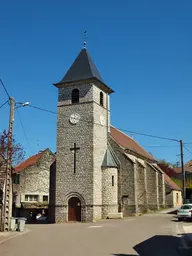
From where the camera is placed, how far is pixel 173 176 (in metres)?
63.5

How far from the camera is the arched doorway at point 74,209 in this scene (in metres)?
28.6

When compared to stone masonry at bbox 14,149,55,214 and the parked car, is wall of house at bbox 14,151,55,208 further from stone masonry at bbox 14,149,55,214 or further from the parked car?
the parked car

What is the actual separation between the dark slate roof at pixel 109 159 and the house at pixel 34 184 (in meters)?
12.8

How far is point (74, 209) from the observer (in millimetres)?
28797

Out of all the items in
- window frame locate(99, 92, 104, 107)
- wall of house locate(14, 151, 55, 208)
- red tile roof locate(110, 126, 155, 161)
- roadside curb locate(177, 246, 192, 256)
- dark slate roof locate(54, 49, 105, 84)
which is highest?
dark slate roof locate(54, 49, 105, 84)

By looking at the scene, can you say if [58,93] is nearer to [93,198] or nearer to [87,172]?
[87,172]

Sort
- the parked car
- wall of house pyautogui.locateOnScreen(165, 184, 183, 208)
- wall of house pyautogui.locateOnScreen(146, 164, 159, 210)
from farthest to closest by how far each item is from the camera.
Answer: wall of house pyautogui.locateOnScreen(165, 184, 183, 208)
wall of house pyautogui.locateOnScreen(146, 164, 159, 210)
the parked car

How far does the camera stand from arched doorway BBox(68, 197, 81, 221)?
28.6m

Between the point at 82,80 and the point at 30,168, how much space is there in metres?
17.2

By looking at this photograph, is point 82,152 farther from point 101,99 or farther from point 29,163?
point 29,163

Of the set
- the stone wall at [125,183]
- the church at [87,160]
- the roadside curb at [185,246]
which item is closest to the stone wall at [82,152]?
the church at [87,160]

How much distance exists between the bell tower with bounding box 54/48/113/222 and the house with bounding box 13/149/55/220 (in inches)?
456

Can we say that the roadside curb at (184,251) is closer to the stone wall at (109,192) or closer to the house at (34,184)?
the stone wall at (109,192)

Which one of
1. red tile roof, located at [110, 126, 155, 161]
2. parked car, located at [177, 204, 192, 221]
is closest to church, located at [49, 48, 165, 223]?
red tile roof, located at [110, 126, 155, 161]
